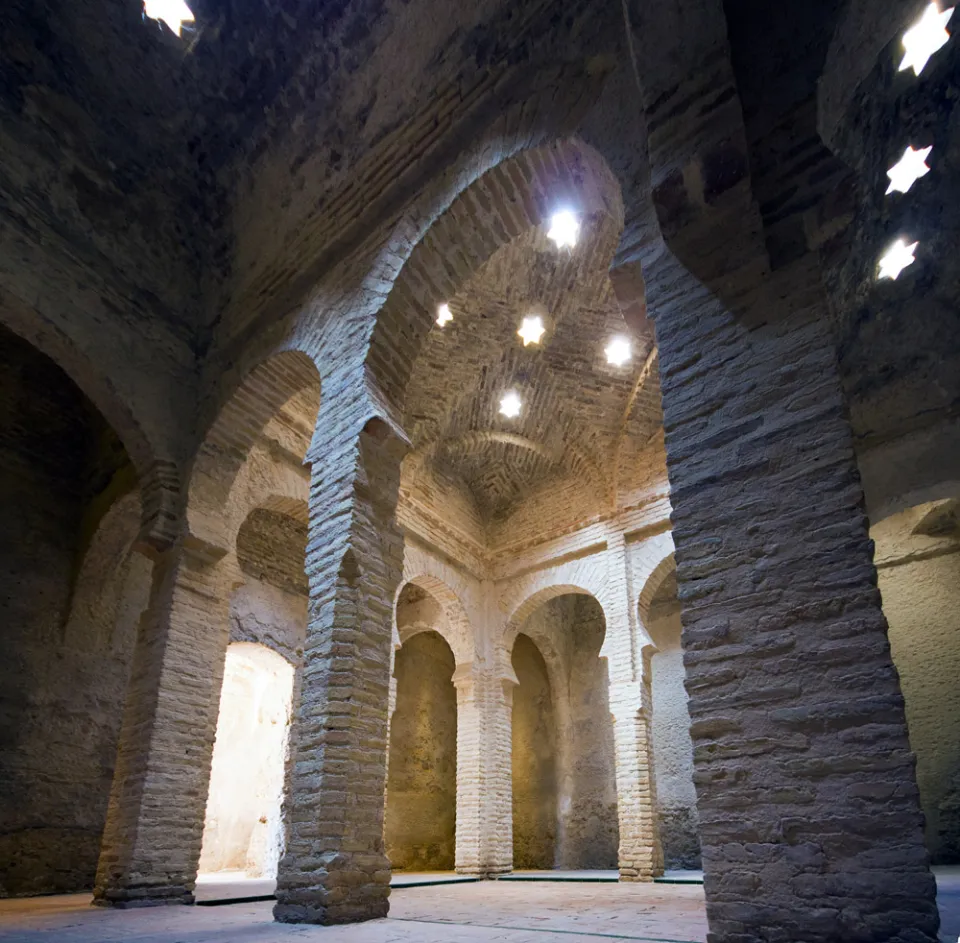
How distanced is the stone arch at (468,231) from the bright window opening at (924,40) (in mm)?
2830

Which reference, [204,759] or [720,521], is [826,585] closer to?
[720,521]

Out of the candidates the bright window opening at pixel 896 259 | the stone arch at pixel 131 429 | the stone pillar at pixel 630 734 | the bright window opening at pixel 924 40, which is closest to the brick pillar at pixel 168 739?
the stone arch at pixel 131 429

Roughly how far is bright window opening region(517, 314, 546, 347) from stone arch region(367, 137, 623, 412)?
4034 mm

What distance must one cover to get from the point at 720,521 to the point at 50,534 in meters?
9.30

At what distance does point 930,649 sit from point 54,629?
40.5ft

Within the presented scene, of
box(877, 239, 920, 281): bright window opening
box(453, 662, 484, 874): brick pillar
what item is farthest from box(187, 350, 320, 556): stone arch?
box(877, 239, 920, 281): bright window opening

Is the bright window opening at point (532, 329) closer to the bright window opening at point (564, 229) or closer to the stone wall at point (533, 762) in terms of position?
the bright window opening at point (564, 229)

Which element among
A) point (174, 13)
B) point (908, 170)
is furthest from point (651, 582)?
point (174, 13)

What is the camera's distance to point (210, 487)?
8.06 m

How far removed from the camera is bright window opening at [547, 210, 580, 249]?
9.55m

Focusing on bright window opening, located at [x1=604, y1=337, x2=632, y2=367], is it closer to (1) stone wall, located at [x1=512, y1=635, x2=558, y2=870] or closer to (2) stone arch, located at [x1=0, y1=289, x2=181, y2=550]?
(2) stone arch, located at [x1=0, y1=289, x2=181, y2=550]

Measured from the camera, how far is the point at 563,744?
46.3ft

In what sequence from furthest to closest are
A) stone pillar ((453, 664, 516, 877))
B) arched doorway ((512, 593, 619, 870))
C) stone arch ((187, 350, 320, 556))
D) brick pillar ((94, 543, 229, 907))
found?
arched doorway ((512, 593, 619, 870))
stone pillar ((453, 664, 516, 877))
stone arch ((187, 350, 320, 556))
brick pillar ((94, 543, 229, 907))

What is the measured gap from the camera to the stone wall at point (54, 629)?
8375 mm
